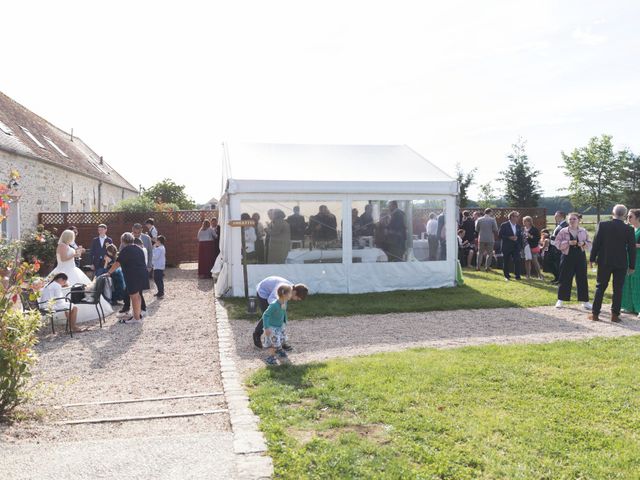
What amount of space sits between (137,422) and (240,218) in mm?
6252

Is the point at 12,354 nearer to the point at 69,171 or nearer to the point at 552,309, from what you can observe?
the point at 552,309

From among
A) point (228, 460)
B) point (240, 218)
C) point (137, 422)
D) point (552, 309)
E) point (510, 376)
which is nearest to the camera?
point (228, 460)

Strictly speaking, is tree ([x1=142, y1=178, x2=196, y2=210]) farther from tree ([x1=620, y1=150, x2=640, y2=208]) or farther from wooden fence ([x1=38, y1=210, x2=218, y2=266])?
tree ([x1=620, y1=150, x2=640, y2=208])

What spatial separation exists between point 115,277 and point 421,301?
5675 mm

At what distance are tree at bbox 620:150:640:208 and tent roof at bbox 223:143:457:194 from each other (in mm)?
36469

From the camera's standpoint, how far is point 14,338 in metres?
4.48

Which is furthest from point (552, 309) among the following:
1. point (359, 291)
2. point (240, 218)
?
point (240, 218)

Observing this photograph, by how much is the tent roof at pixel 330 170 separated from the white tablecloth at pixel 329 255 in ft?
3.94

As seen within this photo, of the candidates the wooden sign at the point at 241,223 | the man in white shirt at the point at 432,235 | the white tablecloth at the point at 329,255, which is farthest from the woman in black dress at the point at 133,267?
the man in white shirt at the point at 432,235

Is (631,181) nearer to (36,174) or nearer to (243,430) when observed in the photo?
(36,174)

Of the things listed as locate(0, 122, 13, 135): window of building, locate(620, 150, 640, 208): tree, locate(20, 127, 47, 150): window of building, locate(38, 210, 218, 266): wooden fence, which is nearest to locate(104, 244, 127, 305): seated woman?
locate(38, 210, 218, 266): wooden fence

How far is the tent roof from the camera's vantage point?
34.2 feet

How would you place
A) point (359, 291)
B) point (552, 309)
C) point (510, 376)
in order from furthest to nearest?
point (359, 291) < point (552, 309) < point (510, 376)

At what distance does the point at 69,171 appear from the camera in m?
20.3
